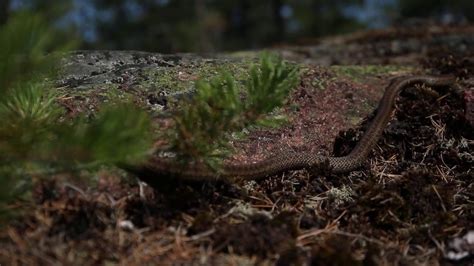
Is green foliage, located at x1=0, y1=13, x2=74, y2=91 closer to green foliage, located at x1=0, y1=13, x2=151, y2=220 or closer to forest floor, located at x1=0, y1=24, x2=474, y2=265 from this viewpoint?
green foliage, located at x1=0, y1=13, x2=151, y2=220

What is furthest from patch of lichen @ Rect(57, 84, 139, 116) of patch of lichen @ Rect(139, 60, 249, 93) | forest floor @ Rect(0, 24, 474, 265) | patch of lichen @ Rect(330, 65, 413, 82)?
patch of lichen @ Rect(330, 65, 413, 82)

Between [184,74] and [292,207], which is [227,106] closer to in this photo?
[292,207]

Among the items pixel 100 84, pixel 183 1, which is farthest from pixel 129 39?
pixel 100 84

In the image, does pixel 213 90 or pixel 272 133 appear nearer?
pixel 213 90

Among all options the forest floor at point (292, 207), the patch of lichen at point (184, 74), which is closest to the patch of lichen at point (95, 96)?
the forest floor at point (292, 207)

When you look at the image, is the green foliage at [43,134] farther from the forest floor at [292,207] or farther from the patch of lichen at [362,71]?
the patch of lichen at [362,71]

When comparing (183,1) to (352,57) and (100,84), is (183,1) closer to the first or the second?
(352,57)

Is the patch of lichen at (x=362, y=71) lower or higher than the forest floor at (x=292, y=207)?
higher
